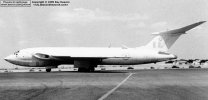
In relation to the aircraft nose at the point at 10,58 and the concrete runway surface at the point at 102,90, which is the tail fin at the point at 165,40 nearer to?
the aircraft nose at the point at 10,58

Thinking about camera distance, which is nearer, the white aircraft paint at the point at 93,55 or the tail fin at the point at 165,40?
the white aircraft paint at the point at 93,55

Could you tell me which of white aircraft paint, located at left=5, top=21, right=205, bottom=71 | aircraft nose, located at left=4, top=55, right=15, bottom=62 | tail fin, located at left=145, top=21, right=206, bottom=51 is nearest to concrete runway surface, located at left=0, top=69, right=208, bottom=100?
white aircraft paint, located at left=5, top=21, right=205, bottom=71

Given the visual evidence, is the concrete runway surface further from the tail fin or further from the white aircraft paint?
the tail fin

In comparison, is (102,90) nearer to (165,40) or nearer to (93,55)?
(93,55)

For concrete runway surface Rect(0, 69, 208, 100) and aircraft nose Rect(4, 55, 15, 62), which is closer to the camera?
concrete runway surface Rect(0, 69, 208, 100)

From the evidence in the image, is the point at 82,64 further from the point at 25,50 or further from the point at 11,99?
the point at 11,99

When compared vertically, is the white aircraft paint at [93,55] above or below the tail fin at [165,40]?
below

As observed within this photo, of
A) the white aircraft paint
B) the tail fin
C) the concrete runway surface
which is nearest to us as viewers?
the concrete runway surface

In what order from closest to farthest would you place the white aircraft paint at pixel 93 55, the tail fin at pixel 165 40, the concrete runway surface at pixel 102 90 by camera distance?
1. the concrete runway surface at pixel 102 90
2. the white aircraft paint at pixel 93 55
3. the tail fin at pixel 165 40

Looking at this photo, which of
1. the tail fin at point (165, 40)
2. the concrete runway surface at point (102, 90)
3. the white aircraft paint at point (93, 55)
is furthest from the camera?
the tail fin at point (165, 40)

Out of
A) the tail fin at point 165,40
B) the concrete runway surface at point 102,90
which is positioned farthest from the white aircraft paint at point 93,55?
the concrete runway surface at point 102,90

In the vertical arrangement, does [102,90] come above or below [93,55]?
below

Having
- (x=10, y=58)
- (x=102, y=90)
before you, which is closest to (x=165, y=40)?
(x=10, y=58)

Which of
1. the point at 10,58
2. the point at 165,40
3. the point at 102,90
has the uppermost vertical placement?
the point at 165,40
